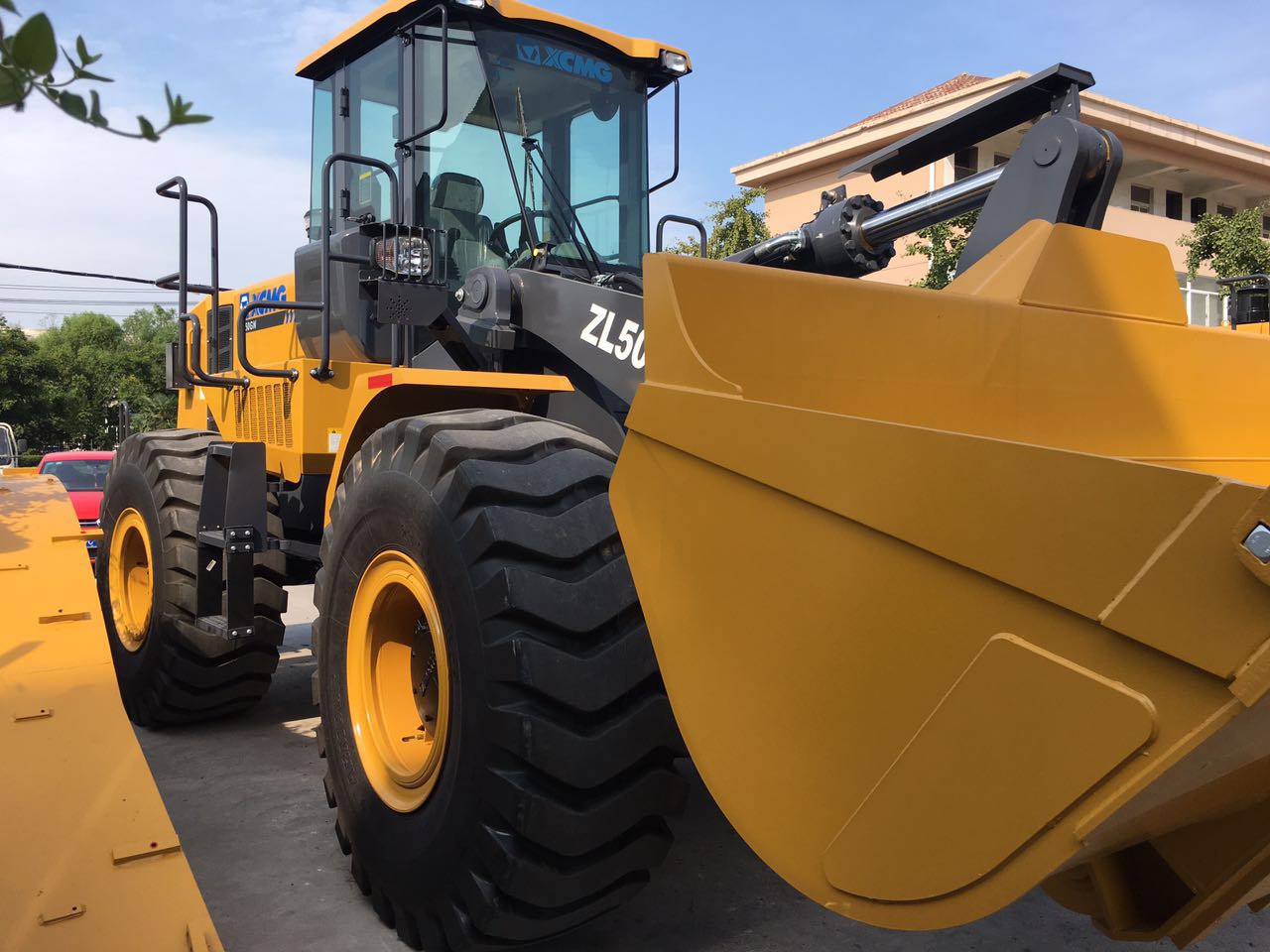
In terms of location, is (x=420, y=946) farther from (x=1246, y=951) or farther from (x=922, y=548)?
(x=1246, y=951)

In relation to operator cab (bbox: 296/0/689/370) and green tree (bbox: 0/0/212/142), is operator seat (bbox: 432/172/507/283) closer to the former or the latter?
operator cab (bbox: 296/0/689/370)

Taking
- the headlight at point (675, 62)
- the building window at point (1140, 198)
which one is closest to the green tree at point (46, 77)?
the headlight at point (675, 62)

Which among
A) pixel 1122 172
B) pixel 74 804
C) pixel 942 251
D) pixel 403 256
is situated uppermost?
pixel 1122 172

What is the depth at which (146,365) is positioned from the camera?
48.5m

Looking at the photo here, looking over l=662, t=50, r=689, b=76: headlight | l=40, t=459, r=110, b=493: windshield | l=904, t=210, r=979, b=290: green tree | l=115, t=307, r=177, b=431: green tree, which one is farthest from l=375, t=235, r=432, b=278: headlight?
l=115, t=307, r=177, b=431: green tree

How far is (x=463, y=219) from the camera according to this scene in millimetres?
4230

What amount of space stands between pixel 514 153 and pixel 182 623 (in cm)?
282

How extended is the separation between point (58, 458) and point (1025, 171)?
14064 mm

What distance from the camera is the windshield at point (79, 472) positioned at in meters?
13.3

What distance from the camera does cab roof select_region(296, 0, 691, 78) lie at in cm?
410

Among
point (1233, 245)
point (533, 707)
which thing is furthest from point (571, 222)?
point (1233, 245)

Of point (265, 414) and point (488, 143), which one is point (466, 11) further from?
point (265, 414)

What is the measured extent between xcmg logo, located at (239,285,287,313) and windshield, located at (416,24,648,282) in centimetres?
166

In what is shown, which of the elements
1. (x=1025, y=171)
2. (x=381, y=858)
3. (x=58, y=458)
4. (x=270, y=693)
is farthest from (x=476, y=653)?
(x=58, y=458)
